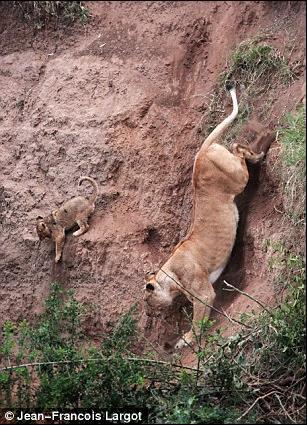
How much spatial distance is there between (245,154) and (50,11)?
3624 mm

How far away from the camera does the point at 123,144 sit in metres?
10.6

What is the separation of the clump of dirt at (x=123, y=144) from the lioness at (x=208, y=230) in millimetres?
195

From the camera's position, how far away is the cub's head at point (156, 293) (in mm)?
9680

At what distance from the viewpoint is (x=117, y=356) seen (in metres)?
8.23

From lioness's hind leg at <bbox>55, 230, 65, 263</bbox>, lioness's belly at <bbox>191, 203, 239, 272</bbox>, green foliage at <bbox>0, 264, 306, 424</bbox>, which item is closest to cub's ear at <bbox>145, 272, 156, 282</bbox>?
lioness's belly at <bbox>191, 203, 239, 272</bbox>

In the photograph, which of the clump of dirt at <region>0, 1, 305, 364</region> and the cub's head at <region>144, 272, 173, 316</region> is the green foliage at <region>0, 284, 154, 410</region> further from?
the clump of dirt at <region>0, 1, 305, 364</region>

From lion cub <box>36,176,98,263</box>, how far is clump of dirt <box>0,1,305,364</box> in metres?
0.09

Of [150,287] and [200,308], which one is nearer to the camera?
[200,308]

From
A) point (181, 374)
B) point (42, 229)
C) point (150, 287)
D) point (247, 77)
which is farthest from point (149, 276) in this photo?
point (247, 77)

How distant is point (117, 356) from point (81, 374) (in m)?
0.33

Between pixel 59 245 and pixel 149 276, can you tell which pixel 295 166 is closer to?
pixel 149 276

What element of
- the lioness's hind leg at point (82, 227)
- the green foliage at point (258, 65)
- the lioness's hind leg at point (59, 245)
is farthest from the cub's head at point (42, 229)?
the green foliage at point (258, 65)

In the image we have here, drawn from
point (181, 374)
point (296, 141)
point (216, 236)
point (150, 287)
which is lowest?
point (150, 287)

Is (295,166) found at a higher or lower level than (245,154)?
higher
